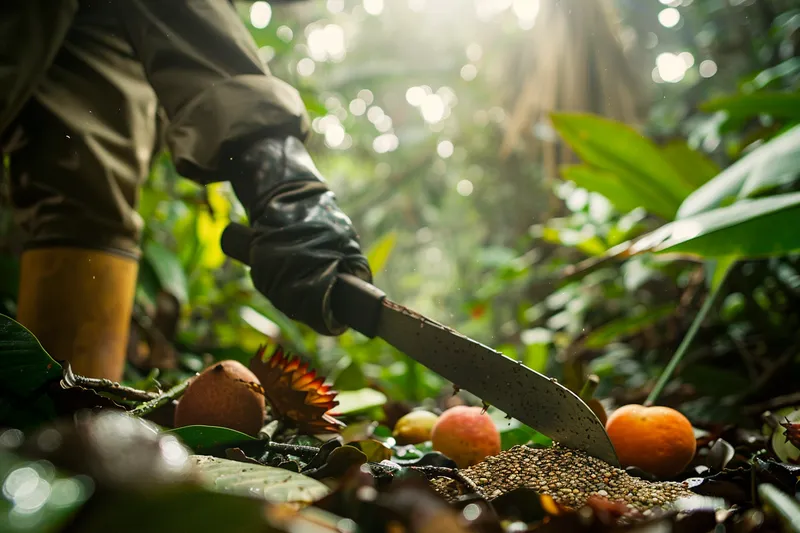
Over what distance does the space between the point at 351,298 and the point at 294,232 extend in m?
0.13

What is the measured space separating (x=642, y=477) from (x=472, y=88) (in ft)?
13.8

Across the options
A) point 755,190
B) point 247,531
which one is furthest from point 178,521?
point 755,190

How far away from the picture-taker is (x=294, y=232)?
0.81 metres

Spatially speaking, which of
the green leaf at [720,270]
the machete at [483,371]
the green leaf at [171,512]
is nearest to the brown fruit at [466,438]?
the machete at [483,371]

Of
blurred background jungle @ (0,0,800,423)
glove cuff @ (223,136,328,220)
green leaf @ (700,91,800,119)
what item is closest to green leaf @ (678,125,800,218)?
blurred background jungle @ (0,0,800,423)

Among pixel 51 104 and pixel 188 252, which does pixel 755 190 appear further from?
pixel 188 252

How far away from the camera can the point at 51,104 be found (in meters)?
0.94

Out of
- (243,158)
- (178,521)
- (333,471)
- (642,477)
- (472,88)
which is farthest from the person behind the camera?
(472,88)

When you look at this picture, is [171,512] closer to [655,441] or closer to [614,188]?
[655,441]

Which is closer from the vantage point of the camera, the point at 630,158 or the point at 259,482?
the point at 259,482

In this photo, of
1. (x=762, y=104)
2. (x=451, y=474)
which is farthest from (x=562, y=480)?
(x=762, y=104)

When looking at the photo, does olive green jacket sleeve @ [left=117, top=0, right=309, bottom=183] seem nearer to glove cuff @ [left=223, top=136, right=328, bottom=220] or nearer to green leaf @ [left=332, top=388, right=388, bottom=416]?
glove cuff @ [left=223, top=136, right=328, bottom=220]

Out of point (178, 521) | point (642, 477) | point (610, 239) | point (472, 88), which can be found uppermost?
point (472, 88)

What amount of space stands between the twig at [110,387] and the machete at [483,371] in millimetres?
281
